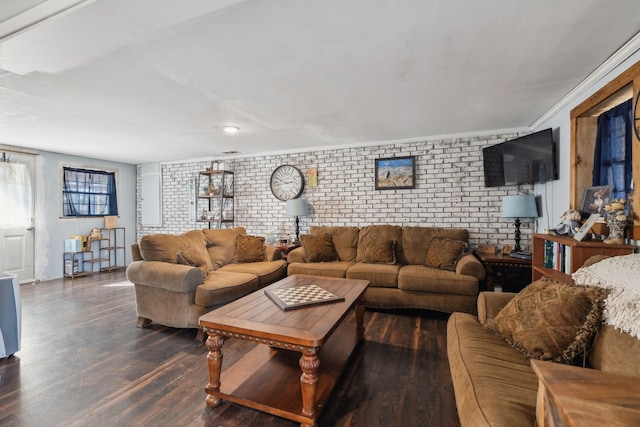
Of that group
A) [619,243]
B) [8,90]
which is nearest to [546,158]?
[619,243]

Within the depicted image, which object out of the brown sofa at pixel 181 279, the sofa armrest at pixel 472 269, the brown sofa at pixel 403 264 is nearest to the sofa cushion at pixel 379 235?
the brown sofa at pixel 403 264

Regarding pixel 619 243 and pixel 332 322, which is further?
pixel 619 243

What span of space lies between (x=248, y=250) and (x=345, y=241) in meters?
1.36

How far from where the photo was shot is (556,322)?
142 centimetres

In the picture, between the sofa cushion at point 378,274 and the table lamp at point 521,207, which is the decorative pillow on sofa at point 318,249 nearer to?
the sofa cushion at point 378,274

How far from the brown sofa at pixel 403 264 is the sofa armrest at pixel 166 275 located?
1.34m

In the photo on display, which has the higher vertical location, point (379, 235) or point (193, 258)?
point (379, 235)

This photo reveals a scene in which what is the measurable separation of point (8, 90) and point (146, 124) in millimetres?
1166

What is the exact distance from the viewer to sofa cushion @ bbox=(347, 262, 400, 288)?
3395 mm

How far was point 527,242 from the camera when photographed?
3.80 meters

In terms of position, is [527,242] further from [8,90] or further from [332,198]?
[8,90]

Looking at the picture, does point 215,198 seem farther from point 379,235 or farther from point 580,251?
point 580,251

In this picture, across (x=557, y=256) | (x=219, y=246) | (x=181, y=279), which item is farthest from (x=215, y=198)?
(x=557, y=256)

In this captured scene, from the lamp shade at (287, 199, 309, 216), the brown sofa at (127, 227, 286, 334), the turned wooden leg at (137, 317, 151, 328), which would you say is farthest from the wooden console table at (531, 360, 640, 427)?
the lamp shade at (287, 199, 309, 216)
